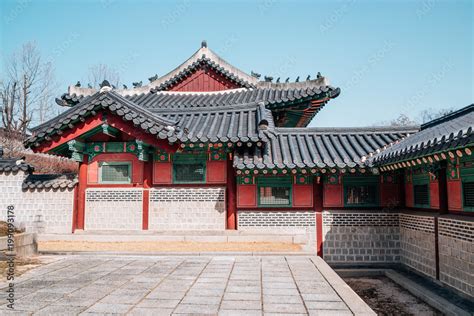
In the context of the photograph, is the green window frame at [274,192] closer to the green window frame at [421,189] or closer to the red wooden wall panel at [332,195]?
the red wooden wall panel at [332,195]

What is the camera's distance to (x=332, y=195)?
36.3 feet

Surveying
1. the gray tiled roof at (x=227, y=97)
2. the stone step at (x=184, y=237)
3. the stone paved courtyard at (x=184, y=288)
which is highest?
the gray tiled roof at (x=227, y=97)

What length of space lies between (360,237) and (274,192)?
294 cm

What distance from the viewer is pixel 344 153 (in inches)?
426

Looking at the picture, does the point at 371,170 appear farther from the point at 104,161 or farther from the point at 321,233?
the point at 104,161

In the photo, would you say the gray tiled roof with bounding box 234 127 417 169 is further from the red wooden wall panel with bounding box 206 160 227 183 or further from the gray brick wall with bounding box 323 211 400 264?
the gray brick wall with bounding box 323 211 400 264

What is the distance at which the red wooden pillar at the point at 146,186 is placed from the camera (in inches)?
439

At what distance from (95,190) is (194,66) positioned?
784 centimetres

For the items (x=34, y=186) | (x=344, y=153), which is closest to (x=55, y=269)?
(x=34, y=186)

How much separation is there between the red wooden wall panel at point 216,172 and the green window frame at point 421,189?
18.0 ft

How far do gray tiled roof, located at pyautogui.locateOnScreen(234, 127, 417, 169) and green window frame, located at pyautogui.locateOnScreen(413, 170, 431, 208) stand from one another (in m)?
1.50

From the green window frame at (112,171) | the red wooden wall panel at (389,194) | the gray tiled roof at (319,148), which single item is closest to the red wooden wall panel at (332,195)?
the gray tiled roof at (319,148)

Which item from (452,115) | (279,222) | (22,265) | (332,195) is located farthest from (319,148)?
(22,265)

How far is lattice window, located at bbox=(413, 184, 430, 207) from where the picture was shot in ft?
30.7
